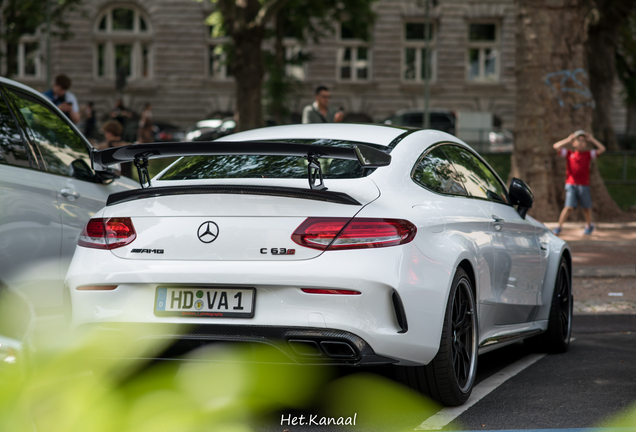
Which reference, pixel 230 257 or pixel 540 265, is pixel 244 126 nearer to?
pixel 540 265

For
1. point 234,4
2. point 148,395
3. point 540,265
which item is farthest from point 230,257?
point 234,4

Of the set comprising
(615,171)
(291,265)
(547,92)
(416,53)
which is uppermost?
(416,53)

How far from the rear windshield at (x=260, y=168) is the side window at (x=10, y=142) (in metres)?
1.02

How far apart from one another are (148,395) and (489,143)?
2817 cm

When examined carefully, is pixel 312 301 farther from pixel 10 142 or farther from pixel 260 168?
pixel 10 142

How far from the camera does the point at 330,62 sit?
132 feet

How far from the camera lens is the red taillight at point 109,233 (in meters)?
3.80

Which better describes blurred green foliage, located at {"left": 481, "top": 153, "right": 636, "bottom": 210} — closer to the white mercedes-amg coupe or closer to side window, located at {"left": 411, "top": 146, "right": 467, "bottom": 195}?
side window, located at {"left": 411, "top": 146, "right": 467, "bottom": 195}

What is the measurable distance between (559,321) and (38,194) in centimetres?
358

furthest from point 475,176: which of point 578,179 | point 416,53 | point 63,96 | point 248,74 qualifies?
point 416,53

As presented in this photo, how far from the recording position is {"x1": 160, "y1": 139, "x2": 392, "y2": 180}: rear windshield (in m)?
3.93

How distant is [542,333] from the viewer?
5.84 metres

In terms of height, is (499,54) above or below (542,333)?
above

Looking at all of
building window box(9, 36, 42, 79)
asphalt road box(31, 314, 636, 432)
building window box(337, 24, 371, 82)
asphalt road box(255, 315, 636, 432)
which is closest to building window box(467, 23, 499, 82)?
building window box(337, 24, 371, 82)
